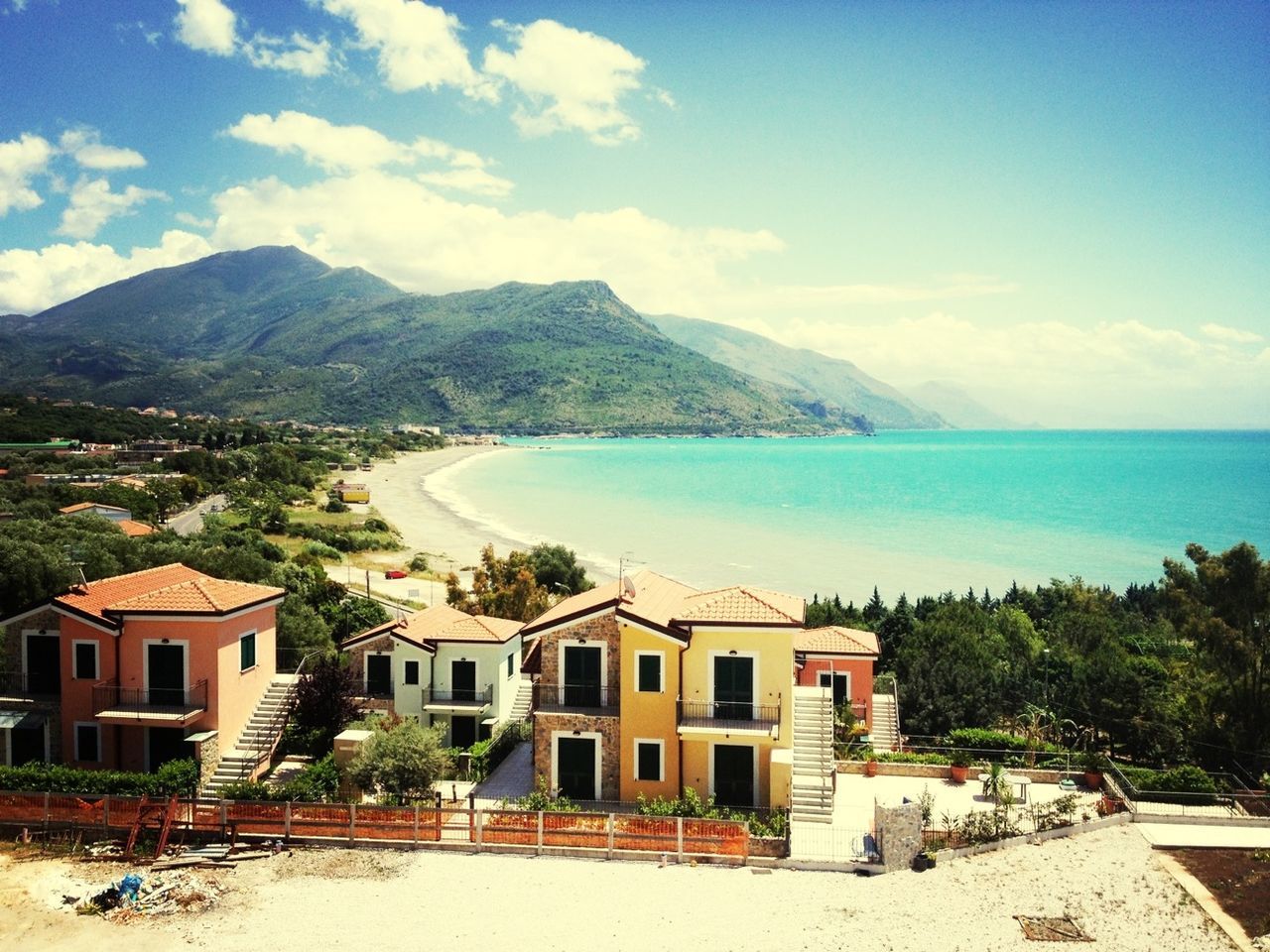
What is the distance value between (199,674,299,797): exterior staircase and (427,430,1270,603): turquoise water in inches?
1471

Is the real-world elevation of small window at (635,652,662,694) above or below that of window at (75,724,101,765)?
above

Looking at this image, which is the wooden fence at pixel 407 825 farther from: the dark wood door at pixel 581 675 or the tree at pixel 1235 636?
the tree at pixel 1235 636

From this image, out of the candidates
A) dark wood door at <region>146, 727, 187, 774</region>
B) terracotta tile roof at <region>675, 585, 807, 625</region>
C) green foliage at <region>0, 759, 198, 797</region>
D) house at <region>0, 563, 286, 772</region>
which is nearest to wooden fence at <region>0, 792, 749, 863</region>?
green foliage at <region>0, 759, 198, 797</region>

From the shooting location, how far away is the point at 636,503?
355 feet

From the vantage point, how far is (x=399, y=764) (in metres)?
19.0

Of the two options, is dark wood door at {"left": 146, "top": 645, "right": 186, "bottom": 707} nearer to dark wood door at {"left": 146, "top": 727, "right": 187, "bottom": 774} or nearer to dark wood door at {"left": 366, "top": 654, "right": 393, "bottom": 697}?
dark wood door at {"left": 146, "top": 727, "right": 187, "bottom": 774}

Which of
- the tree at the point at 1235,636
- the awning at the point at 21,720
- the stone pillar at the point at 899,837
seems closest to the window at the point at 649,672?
the stone pillar at the point at 899,837

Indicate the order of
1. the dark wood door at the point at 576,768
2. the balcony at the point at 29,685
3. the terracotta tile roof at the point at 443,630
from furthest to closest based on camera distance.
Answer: the terracotta tile roof at the point at 443,630 → the balcony at the point at 29,685 → the dark wood door at the point at 576,768

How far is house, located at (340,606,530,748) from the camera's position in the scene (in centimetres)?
2458

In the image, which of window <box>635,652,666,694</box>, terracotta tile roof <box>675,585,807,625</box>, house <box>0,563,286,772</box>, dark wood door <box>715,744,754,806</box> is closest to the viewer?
dark wood door <box>715,744,754,806</box>

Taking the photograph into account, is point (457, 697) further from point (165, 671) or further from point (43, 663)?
point (43, 663)

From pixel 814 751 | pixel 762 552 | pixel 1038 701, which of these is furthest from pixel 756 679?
pixel 762 552

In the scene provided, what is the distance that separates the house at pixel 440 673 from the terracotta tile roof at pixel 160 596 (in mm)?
3362

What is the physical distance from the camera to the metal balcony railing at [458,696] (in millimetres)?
Answer: 24641
